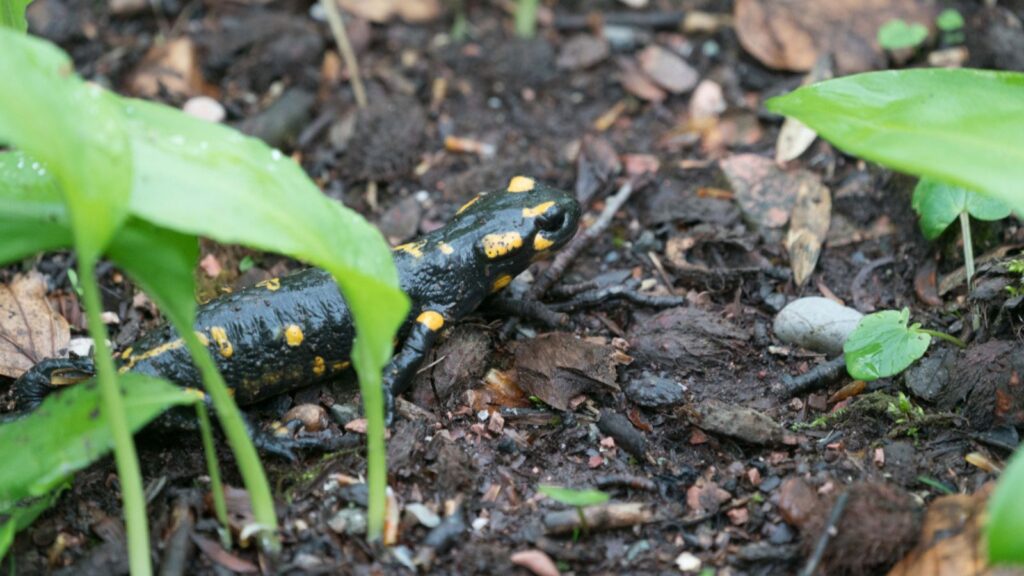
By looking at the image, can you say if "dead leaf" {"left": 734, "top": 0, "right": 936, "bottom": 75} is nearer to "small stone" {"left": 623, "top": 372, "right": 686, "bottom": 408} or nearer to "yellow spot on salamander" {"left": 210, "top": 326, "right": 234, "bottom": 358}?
"small stone" {"left": 623, "top": 372, "right": 686, "bottom": 408}

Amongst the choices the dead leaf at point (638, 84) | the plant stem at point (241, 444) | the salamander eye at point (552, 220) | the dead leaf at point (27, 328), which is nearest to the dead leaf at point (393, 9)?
the dead leaf at point (638, 84)

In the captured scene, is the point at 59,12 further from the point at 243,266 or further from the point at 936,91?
the point at 936,91

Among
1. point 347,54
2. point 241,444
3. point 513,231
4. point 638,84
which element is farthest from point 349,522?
point 638,84

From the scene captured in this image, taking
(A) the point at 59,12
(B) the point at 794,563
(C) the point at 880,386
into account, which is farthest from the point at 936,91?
(A) the point at 59,12

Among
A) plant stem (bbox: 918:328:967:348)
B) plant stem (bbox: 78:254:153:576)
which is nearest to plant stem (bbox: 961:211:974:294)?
plant stem (bbox: 918:328:967:348)

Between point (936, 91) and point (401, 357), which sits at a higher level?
point (936, 91)

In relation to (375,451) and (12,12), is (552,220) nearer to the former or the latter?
(375,451)
